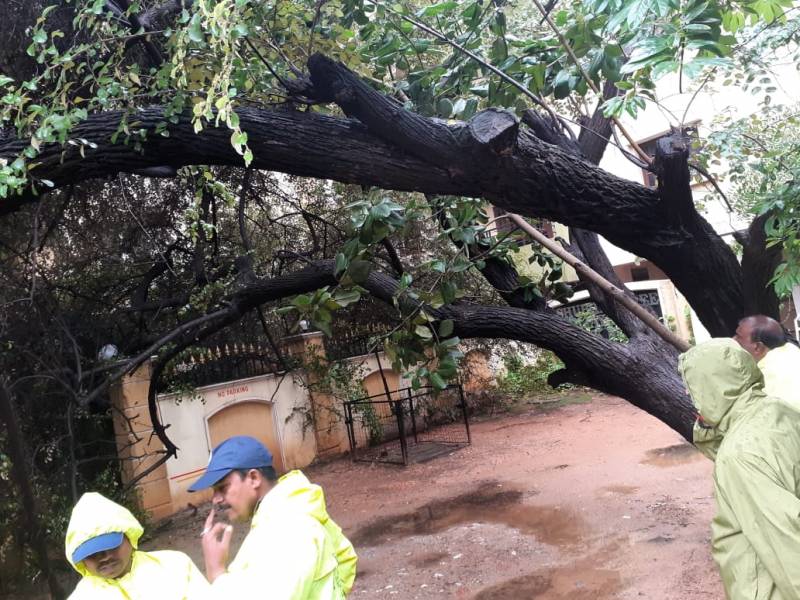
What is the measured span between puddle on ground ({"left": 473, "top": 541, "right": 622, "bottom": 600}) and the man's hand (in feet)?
12.3

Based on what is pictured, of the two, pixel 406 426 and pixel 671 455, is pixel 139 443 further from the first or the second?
pixel 671 455

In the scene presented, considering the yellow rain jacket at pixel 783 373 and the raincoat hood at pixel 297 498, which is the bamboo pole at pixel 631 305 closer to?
the yellow rain jacket at pixel 783 373

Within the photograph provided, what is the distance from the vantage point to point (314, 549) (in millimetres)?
1601

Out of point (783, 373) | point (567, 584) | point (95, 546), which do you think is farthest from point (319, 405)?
point (783, 373)

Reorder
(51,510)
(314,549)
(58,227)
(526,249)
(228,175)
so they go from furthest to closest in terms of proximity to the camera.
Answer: (526,249)
(228,175)
(58,227)
(51,510)
(314,549)

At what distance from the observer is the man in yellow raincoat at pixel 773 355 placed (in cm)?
260

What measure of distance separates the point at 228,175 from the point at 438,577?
5.32 meters

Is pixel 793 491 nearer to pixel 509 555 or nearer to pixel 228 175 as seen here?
pixel 509 555

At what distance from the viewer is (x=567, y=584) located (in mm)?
5094

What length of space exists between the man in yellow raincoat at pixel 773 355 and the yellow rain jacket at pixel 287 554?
1.90 meters

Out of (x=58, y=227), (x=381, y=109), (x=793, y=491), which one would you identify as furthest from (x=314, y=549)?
(x=58, y=227)

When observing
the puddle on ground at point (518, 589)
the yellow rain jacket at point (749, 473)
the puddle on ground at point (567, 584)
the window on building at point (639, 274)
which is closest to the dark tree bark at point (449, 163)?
the yellow rain jacket at point (749, 473)

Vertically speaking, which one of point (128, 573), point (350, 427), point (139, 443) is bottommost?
point (350, 427)

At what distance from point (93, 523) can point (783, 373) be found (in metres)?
2.73
